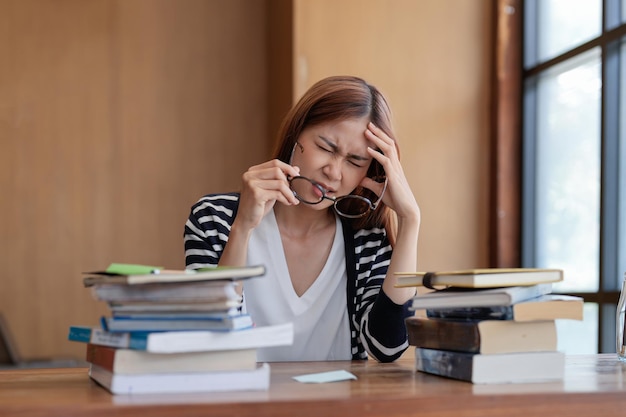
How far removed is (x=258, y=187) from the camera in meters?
1.66

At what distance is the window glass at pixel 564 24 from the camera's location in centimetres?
325

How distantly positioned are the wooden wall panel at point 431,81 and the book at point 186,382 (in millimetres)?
2677

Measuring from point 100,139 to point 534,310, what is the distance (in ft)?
11.3

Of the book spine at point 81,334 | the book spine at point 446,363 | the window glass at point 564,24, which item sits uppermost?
the window glass at point 564,24

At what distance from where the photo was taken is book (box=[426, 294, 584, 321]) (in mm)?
1225

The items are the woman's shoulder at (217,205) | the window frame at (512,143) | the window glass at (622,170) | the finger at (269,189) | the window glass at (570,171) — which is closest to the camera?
the finger at (269,189)

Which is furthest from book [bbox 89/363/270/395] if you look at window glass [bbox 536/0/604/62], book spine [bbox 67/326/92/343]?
window glass [bbox 536/0/604/62]

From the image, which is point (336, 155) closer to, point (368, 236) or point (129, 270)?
point (368, 236)

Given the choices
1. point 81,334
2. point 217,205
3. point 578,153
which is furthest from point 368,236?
point 578,153

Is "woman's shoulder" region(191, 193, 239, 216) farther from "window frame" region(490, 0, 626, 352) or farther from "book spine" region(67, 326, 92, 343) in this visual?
"window frame" region(490, 0, 626, 352)

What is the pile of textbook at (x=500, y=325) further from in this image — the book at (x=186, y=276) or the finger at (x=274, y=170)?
the finger at (x=274, y=170)

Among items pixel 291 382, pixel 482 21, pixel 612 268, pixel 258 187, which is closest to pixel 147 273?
pixel 291 382

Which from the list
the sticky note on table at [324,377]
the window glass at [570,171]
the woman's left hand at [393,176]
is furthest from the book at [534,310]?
the window glass at [570,171]

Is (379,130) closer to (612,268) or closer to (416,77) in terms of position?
(612,268)
